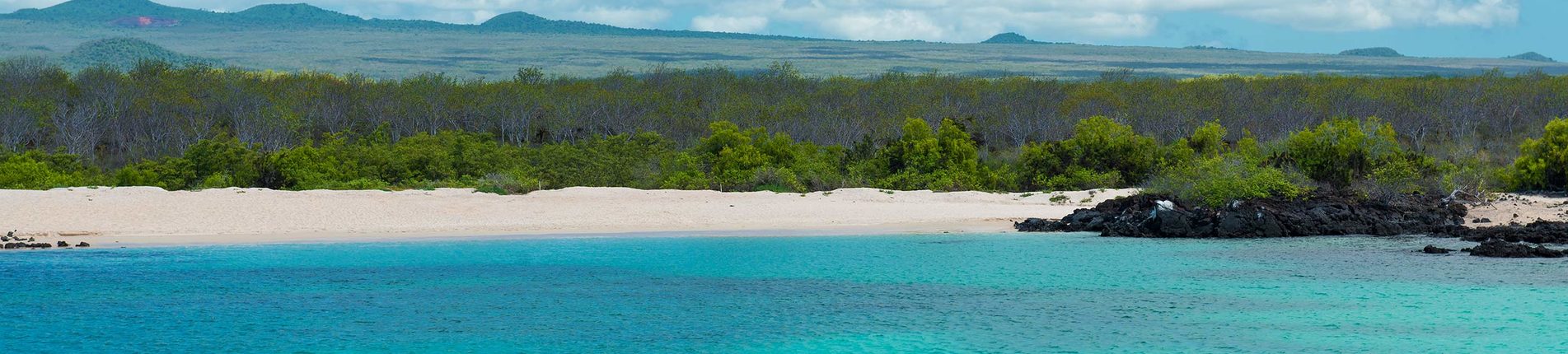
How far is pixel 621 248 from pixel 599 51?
167 m

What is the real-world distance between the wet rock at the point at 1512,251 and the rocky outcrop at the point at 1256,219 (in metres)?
3.23

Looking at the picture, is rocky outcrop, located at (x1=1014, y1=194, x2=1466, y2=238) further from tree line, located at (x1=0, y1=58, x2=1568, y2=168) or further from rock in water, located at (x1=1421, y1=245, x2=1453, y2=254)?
tree line, located at (x1=0, y1=58, x2=1568, y2=168)

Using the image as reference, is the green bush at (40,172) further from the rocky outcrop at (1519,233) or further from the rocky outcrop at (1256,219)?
the rocky outcrop at (1519,233)

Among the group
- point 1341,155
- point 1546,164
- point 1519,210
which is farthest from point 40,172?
point 1546,164

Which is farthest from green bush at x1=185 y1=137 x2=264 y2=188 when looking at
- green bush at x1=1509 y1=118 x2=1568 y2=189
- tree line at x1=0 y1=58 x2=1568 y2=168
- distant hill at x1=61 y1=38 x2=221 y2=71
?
distant hill at x1=61 y1=38 x2=221 y2=71

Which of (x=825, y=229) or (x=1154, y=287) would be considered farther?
(x=825, y=229)

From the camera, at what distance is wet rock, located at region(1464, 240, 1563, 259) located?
1877 cm

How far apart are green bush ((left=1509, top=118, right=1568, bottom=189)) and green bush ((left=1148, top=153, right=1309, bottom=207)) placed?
6.07 m

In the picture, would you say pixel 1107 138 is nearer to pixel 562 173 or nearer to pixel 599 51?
pixel 562 173

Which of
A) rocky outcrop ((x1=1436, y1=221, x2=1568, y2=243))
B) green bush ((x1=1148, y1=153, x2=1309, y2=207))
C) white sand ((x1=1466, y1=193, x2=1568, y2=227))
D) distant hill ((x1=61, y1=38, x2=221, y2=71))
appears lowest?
distant hill ((x1=61, y1=38, x2=221, y2=71))

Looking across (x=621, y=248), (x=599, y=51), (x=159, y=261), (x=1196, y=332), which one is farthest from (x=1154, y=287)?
(x=599, y=51)

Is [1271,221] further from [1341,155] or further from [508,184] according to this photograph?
[508,184]

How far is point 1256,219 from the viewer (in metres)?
22.5

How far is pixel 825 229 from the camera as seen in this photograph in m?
23.6
